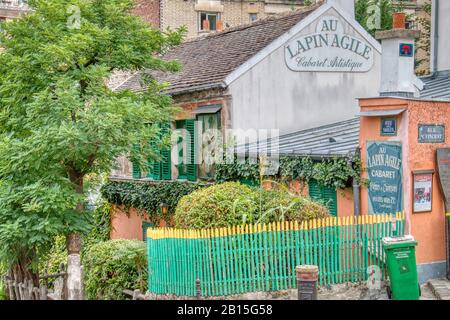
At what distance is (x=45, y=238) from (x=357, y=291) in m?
6.35

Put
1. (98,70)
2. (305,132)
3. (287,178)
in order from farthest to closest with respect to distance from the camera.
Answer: (305,132), (287,178), (98,70)

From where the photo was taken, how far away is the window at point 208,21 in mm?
38656

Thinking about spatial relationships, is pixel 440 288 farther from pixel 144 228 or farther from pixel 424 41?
pixel 424 41

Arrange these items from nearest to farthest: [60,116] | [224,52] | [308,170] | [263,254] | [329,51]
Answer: [263,254], [60,116], [308,170], [329,51], [224,52]

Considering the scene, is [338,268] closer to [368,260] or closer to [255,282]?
[368,260]

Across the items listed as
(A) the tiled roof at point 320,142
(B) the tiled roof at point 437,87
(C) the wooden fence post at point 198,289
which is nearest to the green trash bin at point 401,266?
(A) the tiled roof at point 320,142

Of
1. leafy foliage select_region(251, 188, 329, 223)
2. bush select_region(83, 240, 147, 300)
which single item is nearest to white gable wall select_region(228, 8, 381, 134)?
bush select_region(83, 240, 147, 300)

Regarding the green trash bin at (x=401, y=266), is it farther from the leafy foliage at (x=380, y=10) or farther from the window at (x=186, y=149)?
the leafy foliage at (x=380, y=10)

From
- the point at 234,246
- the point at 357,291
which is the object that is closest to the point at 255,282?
the point at 234,246

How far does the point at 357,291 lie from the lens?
15375 millimetres

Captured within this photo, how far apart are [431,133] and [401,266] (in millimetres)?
3061

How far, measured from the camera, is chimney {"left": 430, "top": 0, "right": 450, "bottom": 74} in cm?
2398

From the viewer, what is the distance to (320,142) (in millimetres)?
19766

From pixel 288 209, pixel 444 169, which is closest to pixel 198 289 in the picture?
pixel 288 209
